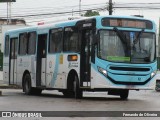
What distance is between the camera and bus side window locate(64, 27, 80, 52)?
20981 mm

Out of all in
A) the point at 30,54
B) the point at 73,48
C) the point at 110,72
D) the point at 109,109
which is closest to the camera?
the point at 109,109

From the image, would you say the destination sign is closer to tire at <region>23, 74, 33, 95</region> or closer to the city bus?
the city bus

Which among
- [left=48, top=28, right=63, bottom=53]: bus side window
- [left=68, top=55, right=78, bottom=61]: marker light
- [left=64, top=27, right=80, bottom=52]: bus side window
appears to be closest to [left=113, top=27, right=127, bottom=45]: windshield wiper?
[left=64, top=27, right=80, bottom=52]: bus side window

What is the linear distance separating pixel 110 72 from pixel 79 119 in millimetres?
6774

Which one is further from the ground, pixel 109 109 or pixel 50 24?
pixel 50 24

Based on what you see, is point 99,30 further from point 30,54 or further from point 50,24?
point 30,54

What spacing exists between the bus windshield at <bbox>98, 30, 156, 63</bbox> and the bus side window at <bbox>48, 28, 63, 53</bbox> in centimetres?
286

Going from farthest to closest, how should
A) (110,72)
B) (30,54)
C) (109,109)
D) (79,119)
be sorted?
(30,54) → (110,72) → (109,109) → (79,119)

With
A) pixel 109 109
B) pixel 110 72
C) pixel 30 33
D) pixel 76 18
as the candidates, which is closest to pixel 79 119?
pixel 109 109

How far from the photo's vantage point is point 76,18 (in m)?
22.1

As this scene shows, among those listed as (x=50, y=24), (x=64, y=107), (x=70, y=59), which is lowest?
(x=64, y=107)

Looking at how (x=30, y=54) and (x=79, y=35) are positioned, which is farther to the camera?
(x=30, y=54)

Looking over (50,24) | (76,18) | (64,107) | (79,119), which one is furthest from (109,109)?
(50,24)

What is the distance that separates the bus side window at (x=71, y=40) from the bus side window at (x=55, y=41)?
49cm
